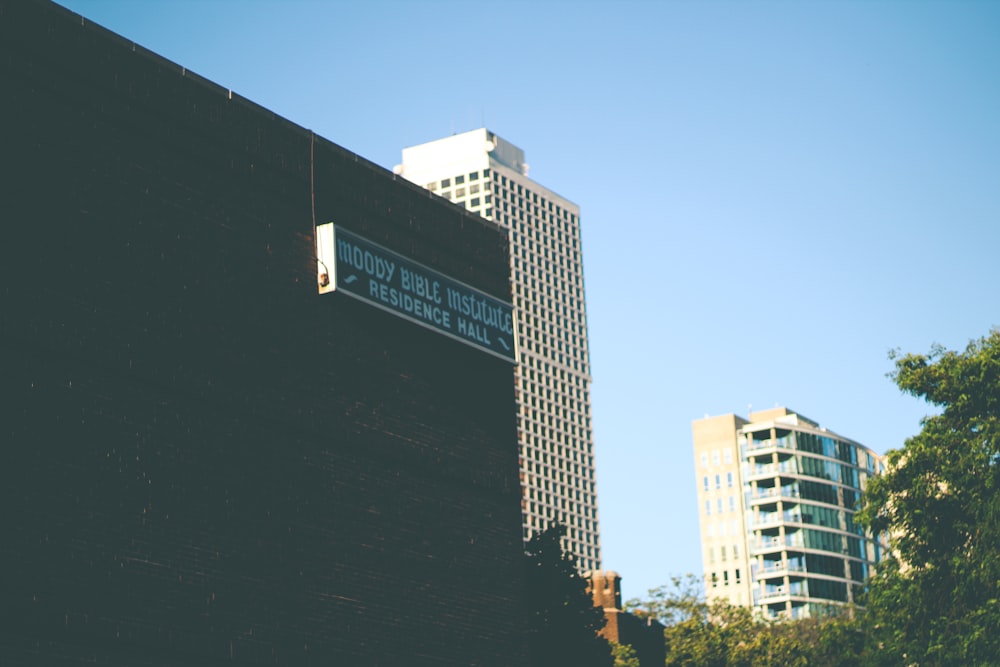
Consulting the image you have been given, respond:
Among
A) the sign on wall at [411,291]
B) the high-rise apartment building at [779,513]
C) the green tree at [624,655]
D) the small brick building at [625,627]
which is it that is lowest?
the green tree at [624,655]

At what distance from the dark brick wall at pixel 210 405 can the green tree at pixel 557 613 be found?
73.5ft

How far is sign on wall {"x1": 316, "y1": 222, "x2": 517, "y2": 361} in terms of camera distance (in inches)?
1200

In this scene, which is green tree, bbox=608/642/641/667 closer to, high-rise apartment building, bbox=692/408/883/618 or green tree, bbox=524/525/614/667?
green tree, bbox=524/525/614/667

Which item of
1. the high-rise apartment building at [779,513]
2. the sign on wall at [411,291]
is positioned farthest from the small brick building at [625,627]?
the high-rise apartment building at [779,513]

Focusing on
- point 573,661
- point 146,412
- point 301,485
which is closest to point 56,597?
point 146,412

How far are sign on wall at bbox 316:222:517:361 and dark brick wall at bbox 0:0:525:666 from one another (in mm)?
369

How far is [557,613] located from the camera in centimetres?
5675

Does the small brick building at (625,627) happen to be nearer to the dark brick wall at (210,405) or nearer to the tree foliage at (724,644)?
the tree foliage at (724,644)

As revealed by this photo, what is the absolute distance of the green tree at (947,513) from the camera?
4472 centimetres

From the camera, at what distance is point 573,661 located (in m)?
56.2

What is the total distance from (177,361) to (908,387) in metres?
28.8

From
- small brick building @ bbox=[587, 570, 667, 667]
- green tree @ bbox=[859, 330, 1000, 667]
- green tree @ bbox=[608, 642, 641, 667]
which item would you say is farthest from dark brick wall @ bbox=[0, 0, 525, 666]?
small brick building @ bbox=[587, 570, 667, 667]

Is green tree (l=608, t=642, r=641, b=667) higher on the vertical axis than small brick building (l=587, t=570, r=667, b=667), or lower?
lower

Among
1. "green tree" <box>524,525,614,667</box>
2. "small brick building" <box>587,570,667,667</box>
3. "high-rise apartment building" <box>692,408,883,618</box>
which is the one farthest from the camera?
"high-rise apartment building" <box>692,408,883,618</box>
